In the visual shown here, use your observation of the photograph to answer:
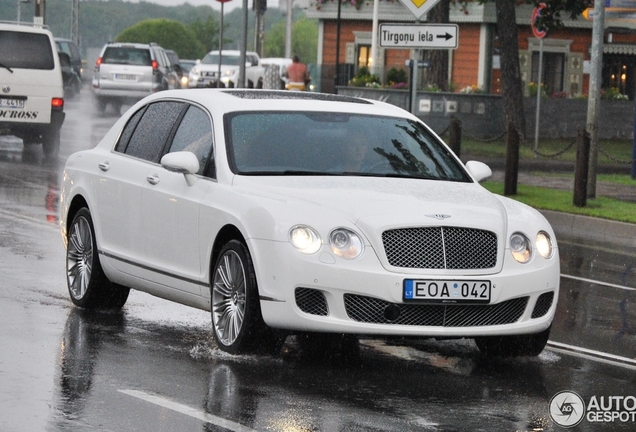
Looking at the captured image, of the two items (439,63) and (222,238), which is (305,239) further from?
(439,63)

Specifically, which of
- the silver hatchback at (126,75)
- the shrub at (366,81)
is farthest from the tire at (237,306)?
the silver hatchback at (126,75)

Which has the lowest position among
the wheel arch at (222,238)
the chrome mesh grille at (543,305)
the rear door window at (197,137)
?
the chrome mesh grille at (543,305)

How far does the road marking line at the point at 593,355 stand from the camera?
8633mm

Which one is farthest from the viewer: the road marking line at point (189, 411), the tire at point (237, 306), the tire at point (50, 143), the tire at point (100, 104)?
the tire at point (100, 104)

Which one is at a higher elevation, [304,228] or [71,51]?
[304,228]

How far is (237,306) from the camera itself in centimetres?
821

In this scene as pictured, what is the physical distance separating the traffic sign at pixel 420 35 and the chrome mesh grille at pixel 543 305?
1019 centimetres

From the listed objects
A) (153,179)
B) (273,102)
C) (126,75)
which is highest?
(273,102)

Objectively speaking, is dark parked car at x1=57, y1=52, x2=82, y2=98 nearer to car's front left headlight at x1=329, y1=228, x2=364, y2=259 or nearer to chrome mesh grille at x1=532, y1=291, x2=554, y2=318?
chrome mesh grille at x1=532, y1=291, x2=554, y2=318

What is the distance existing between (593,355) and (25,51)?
16.7 meters

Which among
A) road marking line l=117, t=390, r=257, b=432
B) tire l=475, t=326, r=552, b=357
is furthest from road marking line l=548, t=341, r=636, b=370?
road marking line l=117, t=390, r=257, b=432

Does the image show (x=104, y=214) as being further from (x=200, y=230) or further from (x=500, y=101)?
(x=500, y=101)

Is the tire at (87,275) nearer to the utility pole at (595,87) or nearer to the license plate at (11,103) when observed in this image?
the utility pole at (595,87)

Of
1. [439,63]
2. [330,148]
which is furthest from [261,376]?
[439,63]
